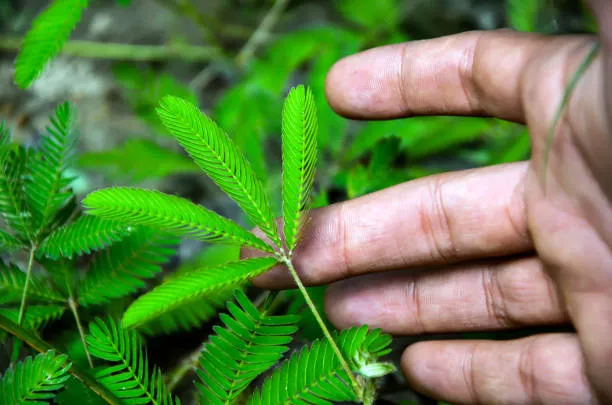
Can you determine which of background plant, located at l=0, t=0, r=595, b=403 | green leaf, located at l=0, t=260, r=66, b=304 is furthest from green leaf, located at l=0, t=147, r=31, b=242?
green leaf, located at l=0, t=260, r=66, b=304

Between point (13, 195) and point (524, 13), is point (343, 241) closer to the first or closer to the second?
point (13, 195)

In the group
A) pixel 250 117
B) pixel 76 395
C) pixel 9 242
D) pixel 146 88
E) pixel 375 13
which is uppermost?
pixel 375 13

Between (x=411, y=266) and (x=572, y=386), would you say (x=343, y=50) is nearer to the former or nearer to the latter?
(x=411, y=266)

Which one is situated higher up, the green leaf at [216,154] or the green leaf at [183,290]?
the green leaf at [216,154]

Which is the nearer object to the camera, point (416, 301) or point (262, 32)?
point (416, 301)

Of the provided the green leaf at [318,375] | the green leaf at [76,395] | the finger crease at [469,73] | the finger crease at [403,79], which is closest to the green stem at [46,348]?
the green leaf at [76,395]

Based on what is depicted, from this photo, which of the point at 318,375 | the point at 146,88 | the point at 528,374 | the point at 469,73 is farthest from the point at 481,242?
the point at 146,88

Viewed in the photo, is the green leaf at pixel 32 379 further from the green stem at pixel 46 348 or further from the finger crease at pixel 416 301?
the finger crease at pixel 416 301
